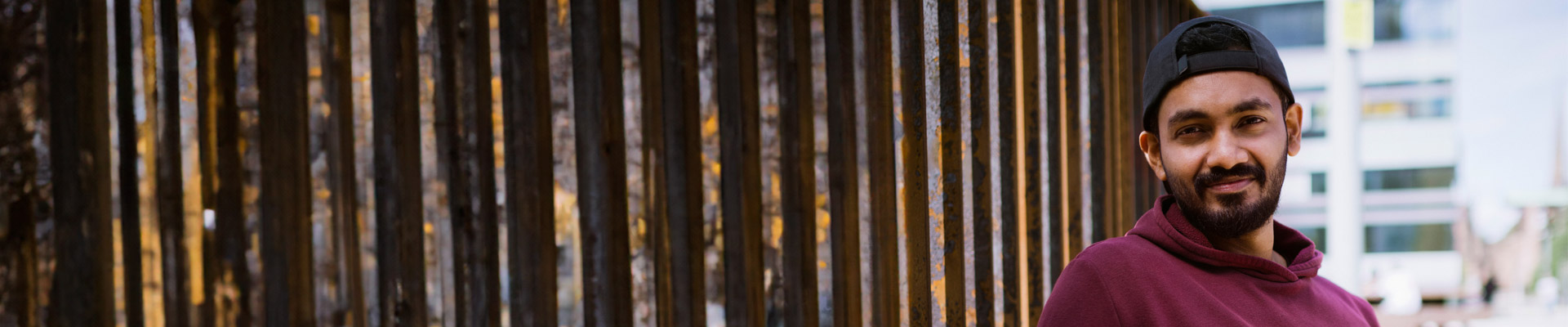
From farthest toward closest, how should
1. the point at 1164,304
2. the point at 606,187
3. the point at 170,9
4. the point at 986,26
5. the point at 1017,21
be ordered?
the point at 1017,21 → the point at 986,26 → the point at 606,187 → the point at 170,9 → the point at 1164,304

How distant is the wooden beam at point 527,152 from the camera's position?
1346mm

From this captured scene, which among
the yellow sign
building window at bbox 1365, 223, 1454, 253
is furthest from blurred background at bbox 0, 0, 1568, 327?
building window at bbox 1365, 223, 1454, 253

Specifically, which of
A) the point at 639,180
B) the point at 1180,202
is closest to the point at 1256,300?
the point at 1180,202

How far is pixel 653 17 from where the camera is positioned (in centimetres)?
141

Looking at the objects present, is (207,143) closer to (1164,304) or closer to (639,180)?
(639,180)

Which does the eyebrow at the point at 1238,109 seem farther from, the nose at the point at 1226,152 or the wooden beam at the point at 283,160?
the wooden beam at the point at 283,160

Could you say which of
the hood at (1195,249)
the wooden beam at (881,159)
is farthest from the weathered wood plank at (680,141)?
the hood at (1195,249)

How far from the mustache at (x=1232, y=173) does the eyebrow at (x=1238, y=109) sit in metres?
0.08

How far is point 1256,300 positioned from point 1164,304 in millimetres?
228

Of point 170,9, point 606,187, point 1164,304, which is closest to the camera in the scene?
point 1164,304

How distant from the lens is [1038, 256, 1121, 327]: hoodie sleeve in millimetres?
1069

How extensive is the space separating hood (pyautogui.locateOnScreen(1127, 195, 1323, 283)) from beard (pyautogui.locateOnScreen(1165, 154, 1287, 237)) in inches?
0.8

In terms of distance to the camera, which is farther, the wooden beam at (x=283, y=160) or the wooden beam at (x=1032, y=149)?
the wooden beam at (x=1032, y=149)

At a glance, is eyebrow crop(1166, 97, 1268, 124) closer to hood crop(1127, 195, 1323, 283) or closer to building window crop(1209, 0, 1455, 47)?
hood crop(1127, 195, 1323, 283)
